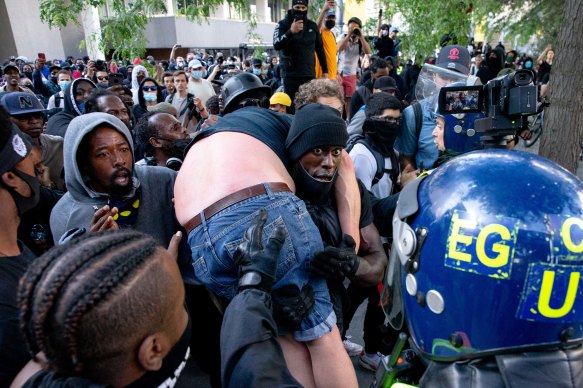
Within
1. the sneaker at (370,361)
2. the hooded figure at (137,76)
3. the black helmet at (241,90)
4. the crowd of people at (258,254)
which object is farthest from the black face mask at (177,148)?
the hooded figure at (137,76)

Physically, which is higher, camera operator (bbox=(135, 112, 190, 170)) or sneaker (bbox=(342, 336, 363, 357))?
camera operator (bbox=(135, 112, 190, 170))

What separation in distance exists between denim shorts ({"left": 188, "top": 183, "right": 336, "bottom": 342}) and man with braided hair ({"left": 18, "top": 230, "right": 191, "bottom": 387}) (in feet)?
1.55

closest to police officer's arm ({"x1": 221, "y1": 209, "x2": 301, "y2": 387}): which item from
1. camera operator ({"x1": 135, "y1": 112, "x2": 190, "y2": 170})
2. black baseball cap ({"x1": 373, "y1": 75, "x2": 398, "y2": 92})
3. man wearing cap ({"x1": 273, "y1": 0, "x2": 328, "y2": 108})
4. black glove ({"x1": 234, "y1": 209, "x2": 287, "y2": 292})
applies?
black glove ({"x1": 234, "y1": 209, "x2": 287, "y2": 292})

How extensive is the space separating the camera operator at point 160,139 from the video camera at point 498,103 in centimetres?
205

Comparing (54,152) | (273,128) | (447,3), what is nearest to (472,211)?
(273,128)

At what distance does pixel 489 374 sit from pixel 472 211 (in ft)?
1.23

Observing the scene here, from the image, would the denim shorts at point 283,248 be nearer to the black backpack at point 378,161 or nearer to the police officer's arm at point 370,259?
the police officer's arm at point 370,259

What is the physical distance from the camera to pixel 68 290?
0.88 m

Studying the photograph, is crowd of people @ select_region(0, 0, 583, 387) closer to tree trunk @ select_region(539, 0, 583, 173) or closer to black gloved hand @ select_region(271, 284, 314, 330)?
black gloved hand @ select_region(271, 284, 314, 330)

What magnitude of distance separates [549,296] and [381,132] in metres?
2.05

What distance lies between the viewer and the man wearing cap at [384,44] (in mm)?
9664

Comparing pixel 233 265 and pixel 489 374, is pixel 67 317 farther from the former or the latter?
pixel 489 374

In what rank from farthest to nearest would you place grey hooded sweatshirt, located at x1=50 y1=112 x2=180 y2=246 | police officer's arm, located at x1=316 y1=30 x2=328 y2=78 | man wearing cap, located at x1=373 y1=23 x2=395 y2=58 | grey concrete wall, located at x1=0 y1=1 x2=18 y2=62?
1. grey concrete wall, located at x1=0 y1=1 x2=18 y2=62
2. man wearing cap, located at x1=373 y1=23 x2=395 y2=58
3. police officer's arm, located at x1=316 y1=30 x2=328 y2=78
4. grey hooded sweatshirt, located at x1=50 y1=112 x2=180 y2=246

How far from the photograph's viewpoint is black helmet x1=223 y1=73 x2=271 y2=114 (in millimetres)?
2916
